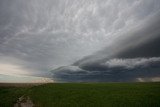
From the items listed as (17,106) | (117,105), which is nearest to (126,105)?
(117,105)

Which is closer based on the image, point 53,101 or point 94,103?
point 94,103

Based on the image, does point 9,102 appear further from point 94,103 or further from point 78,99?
point 94,103

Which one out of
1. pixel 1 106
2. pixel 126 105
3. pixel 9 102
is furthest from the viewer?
pixel 9 102

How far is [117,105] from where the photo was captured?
4212 centimetres

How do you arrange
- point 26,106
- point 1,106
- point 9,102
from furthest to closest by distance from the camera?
point 9,102 → point 1,106 → point 26,106

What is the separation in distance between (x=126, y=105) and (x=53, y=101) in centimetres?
1779

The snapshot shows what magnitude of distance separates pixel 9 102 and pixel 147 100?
36127 mm

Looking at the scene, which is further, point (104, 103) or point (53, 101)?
point (53, 101)

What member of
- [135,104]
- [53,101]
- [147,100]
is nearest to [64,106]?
[53,101]

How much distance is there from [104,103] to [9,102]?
87.7 ft

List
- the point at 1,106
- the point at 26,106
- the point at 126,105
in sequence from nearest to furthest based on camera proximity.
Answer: the point at 126,105 < the point at 26,106 < the point at 1,106

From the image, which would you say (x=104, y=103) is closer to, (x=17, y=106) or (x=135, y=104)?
(x=135, y=104)

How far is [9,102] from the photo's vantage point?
175 ft

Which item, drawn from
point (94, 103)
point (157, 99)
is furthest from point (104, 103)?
point (157, 99)
